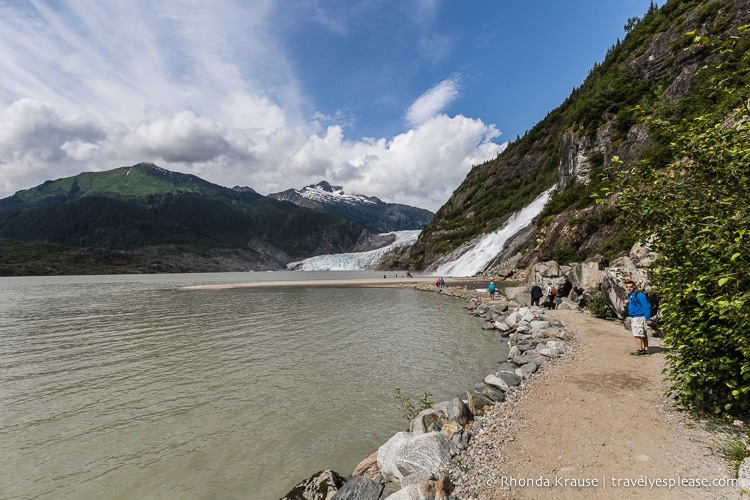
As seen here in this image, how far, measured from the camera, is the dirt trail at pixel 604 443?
20.6 feet

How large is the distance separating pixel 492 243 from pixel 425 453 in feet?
268

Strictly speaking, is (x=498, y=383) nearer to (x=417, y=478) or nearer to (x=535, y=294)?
(x=417, y=478)

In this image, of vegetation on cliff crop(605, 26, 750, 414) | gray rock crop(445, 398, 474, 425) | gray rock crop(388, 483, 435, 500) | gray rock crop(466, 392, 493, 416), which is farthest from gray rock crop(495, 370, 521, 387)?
gray rock crop(388, 483, 435, 500)

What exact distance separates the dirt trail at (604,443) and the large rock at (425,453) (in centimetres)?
109

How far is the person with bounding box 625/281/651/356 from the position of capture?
13969mm

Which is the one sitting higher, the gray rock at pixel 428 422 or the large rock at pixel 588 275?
the large rock at pixel 588 275

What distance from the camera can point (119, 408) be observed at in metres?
13.6

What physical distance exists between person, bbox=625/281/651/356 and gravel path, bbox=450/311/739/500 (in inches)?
105

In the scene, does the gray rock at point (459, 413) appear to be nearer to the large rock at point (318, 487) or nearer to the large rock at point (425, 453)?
the large rock at point (425, 453)

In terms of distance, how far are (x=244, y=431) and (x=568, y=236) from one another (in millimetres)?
55590

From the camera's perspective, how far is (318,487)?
827cm

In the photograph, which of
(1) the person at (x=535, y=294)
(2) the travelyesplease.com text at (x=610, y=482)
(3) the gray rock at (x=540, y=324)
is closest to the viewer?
(2) the travelyesplease.com text at (x=610, y=482)

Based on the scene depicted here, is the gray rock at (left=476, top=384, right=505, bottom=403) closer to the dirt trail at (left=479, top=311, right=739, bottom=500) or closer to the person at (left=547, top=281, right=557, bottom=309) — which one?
the dirt trail at (left=479, top=311, right=739, bottom=500)

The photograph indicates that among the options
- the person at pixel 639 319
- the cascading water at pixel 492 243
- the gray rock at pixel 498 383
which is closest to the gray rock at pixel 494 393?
the gray rock at pixel 498 383
